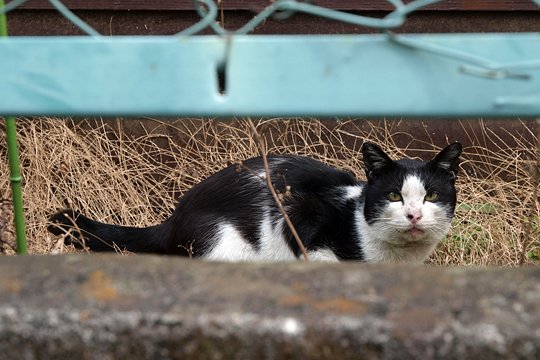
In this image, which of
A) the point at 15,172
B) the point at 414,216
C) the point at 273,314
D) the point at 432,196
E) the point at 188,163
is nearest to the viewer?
the point at 273,314

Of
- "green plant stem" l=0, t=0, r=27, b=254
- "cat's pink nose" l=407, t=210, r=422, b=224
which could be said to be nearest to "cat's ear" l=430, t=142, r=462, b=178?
"cat's pink nose" l=407, t=210, r=422, b=224

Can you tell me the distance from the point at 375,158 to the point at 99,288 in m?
2.07

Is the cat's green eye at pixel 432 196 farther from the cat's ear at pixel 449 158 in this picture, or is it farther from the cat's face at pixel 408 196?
the cat's ear at pixel 449 158

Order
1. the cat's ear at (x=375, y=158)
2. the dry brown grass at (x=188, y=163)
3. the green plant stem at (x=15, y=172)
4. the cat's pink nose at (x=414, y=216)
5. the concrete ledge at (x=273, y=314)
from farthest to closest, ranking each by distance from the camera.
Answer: the dry brown grass at (x=188, y=163) → the cat's ear at (x=375, y=158) → the cat's pink nose at (x=414, y=216) → the green plant stem at (x=15, y=172) → the concrete ledge at (x=273, y=314)

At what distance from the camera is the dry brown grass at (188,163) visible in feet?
12.8

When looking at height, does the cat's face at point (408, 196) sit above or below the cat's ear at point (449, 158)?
below

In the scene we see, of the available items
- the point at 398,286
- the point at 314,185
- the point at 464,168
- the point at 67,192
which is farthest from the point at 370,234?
the point at 398,286

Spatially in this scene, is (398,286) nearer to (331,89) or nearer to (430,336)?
(430,336)

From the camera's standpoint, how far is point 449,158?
3094 millimetres

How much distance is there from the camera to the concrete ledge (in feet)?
3.51

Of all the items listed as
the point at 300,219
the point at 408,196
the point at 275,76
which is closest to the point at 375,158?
the point at 408,196

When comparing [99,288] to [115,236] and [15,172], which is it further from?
[115,236]

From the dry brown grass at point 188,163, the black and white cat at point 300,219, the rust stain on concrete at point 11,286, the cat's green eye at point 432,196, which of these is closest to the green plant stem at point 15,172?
the black and white cat at point 300,219

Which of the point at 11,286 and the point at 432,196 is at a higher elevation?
the point at 11,286
